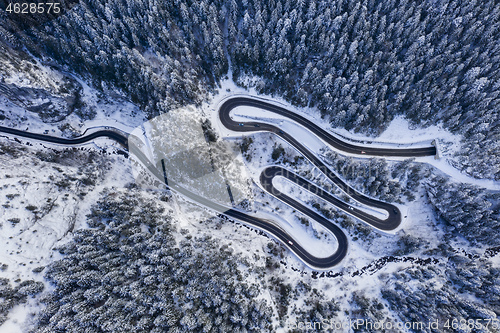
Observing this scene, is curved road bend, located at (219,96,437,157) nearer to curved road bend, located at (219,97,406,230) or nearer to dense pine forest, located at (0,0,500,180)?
curved road bend, located at (219,97,406,230)

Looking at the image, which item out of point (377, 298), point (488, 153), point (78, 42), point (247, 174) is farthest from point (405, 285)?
point (78, 42)

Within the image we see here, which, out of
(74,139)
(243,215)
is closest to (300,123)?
(243,215)

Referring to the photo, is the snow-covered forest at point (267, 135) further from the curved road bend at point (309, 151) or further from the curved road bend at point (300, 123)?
the curved road bend at point (300, 123)

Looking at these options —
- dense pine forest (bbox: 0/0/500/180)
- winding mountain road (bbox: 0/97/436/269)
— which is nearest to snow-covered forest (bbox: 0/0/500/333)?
dense pine forest (bbox: 0/0/500/180)

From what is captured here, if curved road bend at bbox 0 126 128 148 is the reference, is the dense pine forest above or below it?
above

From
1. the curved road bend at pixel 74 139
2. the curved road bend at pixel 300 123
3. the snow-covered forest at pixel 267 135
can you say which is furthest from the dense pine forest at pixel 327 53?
the curved road bend at pixel 74 139

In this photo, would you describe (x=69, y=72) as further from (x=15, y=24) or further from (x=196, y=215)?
(x=196, y=215)
